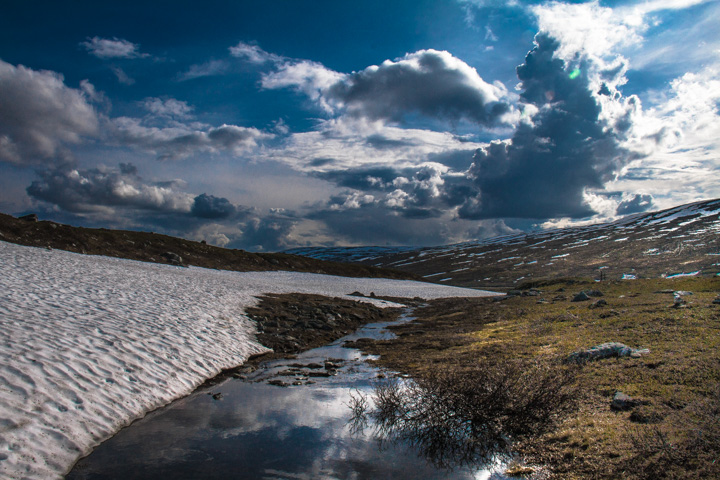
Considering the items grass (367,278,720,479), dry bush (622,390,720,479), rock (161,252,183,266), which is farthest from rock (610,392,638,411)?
rock (161,252,183,266)

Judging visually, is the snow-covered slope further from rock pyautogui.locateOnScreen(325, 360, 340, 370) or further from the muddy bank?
rock pyautogui.locateOnScreen(325, 360, 340, 370)

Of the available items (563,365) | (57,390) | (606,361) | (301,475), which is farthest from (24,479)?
(606,361)

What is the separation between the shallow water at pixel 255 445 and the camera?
7.30 meters

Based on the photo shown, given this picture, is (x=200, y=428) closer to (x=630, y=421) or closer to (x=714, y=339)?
(x=630, y=421)

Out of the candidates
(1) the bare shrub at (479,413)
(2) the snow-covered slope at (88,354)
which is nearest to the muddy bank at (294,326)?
(2) the snow-covered slope at (88,354)

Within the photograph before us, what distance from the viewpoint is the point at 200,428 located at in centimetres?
933

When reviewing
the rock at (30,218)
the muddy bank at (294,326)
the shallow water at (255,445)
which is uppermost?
the rock at (30,218)

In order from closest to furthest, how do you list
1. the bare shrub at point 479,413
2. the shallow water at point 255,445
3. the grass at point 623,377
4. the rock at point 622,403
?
the grass at point 623,377
the shallow water at point 255,445
the bare shrub at point 479,413
the rock at point 622,403

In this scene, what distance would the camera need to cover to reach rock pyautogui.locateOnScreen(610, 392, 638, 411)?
8430mm

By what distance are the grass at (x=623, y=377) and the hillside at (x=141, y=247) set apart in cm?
4515

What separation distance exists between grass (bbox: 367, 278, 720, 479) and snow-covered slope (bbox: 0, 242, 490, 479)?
319 inches

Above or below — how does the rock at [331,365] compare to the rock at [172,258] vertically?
below

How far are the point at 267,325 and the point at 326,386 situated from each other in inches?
411

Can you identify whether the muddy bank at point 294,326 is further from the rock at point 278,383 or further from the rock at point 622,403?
the rock at point 622,403
